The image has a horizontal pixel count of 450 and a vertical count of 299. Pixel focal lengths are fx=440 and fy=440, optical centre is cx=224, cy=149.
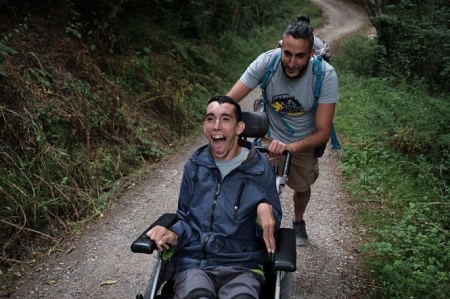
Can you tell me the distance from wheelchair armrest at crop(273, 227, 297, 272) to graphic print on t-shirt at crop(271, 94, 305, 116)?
118cm

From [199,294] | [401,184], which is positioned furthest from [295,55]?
[401,184]

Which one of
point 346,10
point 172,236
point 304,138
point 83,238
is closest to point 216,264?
point 172,236

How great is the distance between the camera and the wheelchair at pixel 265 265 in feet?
8.48

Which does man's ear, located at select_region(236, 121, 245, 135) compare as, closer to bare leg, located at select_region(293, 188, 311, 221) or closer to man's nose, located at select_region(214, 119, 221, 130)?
man's nose, located at select_region(214, 119, 221, 130)

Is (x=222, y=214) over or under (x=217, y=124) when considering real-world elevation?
under

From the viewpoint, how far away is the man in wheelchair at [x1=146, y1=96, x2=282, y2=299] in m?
2.75

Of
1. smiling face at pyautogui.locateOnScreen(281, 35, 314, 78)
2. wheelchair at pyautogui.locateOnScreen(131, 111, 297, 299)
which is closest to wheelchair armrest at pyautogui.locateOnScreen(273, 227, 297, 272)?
wheelchair at pyautogui.locateOnScreen(131, 111, 297, 299)

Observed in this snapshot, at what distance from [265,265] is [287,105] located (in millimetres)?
1395

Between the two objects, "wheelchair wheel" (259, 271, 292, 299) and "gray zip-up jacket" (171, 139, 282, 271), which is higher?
Answer: "gray zip-up jacket" (171, 139, 282, 271)

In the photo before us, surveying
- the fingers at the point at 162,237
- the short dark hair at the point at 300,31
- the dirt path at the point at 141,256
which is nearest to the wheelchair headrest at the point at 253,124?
the short dark hair at the point at 300,31

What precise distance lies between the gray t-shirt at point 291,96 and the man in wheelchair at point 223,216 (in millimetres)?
689

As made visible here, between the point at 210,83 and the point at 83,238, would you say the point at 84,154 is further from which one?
the point at 210,83

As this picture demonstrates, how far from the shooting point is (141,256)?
4570 millimetres

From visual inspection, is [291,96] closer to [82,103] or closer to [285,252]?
[285,252]
